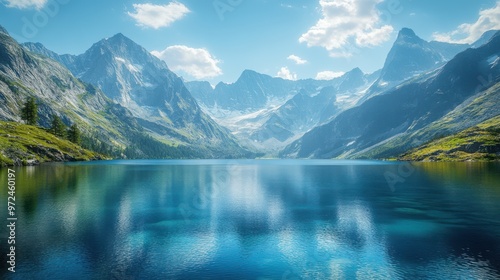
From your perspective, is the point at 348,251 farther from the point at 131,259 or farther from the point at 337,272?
the point at 131,259

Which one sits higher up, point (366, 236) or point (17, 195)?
point (17, 195)

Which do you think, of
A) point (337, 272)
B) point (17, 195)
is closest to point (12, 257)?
point (337, 272)

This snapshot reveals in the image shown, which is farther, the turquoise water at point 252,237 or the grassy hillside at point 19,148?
the grassy hillside at point 19,148

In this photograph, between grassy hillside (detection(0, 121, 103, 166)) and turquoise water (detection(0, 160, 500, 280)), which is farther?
grassy hillside (detection(0, 121, 103, 166))

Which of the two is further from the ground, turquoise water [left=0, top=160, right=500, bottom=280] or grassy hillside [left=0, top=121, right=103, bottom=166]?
grassy hillside [left=0, top=121, right=103, bottom=166]

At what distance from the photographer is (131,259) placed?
38.7 meters

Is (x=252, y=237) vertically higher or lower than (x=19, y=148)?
lower

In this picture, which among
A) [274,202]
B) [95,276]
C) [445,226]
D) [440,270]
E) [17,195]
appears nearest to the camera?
[95,276]

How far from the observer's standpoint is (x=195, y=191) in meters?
101

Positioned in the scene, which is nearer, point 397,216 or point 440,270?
point 440,270

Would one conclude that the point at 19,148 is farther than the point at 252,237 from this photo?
Yes

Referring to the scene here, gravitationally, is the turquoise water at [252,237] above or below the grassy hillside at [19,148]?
below

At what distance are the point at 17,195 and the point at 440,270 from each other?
286 feet

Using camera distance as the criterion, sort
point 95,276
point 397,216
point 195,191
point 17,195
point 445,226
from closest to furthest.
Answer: point 95,276, point 445,226, point 397,216, point 17,195, point 195,191
